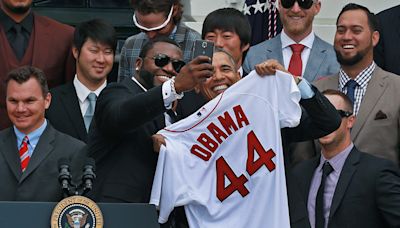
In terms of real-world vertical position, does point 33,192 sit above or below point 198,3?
below

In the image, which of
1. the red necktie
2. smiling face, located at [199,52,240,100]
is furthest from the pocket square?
smiling face, located at [199,52,240,100]

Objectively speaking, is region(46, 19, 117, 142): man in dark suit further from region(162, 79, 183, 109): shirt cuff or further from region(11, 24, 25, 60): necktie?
region(162, 79, 183, 109): shirt cuff

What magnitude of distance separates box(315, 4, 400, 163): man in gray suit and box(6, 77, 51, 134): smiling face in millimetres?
2086

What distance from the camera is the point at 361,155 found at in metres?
9.51

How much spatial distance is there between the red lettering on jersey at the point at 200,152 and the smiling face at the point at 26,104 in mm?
1127

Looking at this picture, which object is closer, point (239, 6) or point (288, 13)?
point (288, 13)

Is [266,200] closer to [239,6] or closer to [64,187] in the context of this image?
[64,187]

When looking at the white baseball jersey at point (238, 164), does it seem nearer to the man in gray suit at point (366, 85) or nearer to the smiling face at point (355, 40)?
the man in gray suit at point (366, 85)

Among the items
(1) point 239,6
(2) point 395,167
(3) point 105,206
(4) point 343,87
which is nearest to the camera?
(3) point 105,206

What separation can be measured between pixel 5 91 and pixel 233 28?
5.59 ft

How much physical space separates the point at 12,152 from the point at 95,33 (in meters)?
1.63

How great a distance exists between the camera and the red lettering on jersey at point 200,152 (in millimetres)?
8625

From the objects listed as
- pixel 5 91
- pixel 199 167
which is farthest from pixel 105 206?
pixel 5 91

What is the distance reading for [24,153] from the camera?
906 centimetres
